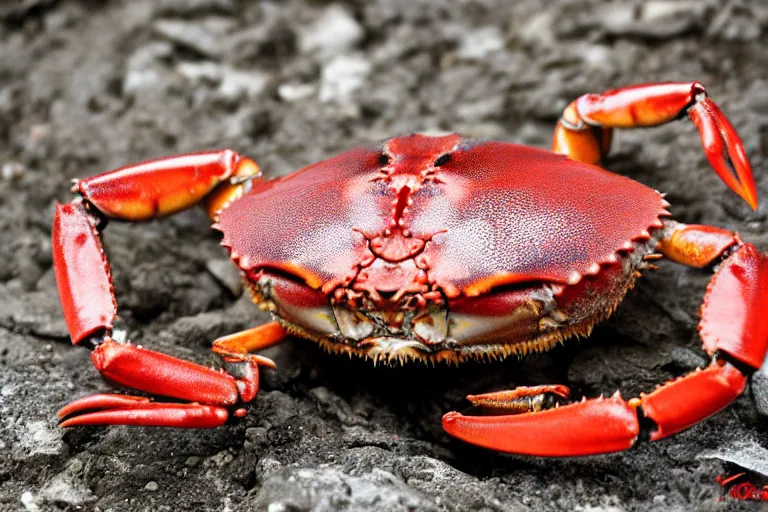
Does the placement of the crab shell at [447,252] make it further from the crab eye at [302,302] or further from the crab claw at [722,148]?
the crab claw at [722,148]

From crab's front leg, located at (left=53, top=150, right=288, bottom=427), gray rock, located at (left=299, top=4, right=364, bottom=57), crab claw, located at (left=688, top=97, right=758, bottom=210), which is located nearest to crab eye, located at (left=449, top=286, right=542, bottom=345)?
crab's front leg, located at (left=53, top=150, right=288, bottom=427)

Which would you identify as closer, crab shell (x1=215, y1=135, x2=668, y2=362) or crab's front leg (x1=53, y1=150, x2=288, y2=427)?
crab shell (x1=215, y1=135, x2=668, y2=362)

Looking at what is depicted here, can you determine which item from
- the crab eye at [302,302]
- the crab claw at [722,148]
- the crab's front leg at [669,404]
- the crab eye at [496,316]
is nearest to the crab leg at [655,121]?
the crab claw at [722,148]

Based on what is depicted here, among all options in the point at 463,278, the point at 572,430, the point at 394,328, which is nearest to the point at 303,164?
the point at 394,328

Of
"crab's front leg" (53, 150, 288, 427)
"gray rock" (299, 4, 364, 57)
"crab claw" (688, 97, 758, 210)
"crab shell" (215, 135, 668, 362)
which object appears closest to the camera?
"crab shell" (215, 135, 668, 362)

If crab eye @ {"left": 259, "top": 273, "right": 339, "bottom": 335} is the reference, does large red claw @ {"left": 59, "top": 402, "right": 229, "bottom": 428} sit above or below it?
below

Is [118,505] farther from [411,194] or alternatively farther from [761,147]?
[761,147]

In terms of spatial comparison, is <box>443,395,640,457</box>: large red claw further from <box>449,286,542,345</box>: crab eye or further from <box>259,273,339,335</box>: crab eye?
<box>259,273,339,335</box>: crab eye
